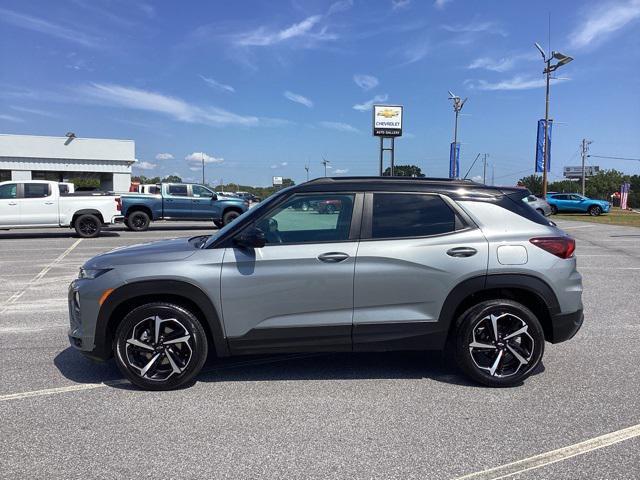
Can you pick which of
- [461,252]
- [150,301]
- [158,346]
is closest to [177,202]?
[150,301]

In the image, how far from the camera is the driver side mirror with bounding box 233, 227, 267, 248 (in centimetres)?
400

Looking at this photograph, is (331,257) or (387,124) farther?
(387,124)

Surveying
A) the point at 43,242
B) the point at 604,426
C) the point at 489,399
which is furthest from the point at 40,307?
the point at 43,242

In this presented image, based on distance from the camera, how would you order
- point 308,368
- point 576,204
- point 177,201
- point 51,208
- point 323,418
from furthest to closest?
point 576,204
point 177,201
point 51,208
point 308,368
point 323,418

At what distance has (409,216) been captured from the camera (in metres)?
4.27

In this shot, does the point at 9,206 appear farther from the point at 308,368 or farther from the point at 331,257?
the point at 331,257

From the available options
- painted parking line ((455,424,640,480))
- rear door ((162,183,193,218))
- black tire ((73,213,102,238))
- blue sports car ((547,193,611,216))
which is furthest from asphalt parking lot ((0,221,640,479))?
blue sports car ((547,193,611,216))

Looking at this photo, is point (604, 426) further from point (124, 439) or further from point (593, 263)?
point (593, 263)

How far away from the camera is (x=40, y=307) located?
7.12m

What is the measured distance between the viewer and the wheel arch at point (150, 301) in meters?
4.02

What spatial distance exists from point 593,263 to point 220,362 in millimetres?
9862

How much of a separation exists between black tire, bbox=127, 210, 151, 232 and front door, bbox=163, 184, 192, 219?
0.86 metres

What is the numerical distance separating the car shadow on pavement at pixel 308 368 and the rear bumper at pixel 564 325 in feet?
1.62

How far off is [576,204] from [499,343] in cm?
3535
